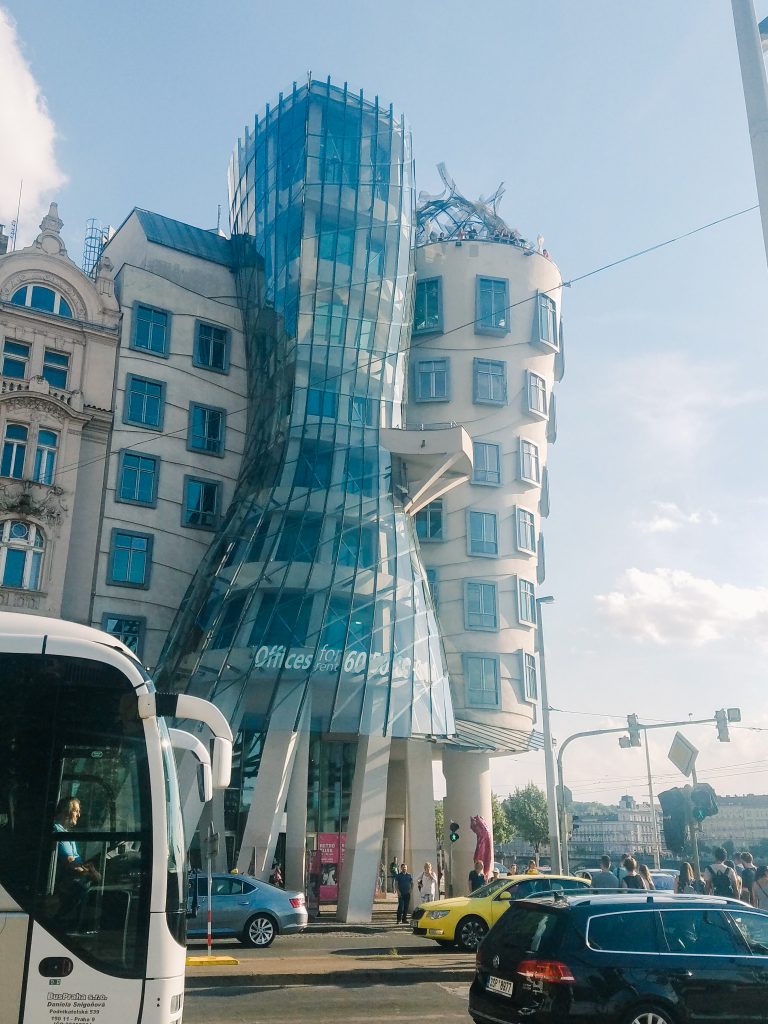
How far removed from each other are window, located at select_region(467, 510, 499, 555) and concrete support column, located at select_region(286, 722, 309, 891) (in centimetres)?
1270

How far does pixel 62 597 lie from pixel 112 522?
3.35 metres

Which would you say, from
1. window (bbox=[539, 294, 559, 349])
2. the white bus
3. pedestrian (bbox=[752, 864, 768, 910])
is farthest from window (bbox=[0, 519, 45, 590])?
the white bus

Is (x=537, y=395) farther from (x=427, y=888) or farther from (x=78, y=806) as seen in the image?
(x=78, y=806)

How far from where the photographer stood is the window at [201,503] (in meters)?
36.7

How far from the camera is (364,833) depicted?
96.4 ft

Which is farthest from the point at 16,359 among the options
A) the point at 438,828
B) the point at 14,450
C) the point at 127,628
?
the point at 438,828

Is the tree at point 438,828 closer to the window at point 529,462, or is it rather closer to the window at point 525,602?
the window at point 525,602

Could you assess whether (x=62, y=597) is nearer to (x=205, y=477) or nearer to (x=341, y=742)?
(x=205, y=477)

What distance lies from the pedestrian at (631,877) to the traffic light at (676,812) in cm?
162

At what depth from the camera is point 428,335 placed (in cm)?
4278

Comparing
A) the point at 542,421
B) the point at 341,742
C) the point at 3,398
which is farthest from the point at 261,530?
the point at 542,421

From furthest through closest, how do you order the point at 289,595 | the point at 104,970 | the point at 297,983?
the point at 289,595
the point at 297,983
the point at 104,970

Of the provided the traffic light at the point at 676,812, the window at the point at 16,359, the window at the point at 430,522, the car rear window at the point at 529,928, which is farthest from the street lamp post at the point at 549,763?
the car rear window at the point at 529,928

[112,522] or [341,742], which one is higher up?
[112,522]
